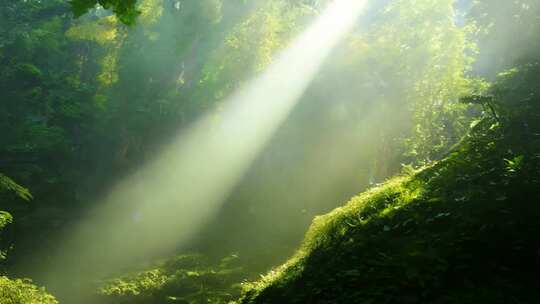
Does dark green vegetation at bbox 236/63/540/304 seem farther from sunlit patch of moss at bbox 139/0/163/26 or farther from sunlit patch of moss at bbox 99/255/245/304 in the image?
sunlit patch of moss at bbox 139/0/163/26

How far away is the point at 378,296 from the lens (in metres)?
3.79

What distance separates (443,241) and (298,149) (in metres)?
27.9

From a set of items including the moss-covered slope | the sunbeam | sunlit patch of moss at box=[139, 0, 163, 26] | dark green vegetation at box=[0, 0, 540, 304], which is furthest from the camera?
the sunbeam

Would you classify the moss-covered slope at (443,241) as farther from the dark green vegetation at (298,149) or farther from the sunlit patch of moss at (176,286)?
the sunlit patch of moss at (176,286)

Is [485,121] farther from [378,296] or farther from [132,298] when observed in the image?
[132,298]

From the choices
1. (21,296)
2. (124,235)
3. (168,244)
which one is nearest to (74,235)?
(124,235)

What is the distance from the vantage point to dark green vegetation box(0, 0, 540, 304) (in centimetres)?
436

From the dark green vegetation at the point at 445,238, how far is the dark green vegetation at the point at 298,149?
2cm

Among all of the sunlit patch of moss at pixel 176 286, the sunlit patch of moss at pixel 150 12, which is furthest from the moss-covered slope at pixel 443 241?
the sunlit patch of moss at pixel 150 12

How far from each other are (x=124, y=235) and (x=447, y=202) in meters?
23.7

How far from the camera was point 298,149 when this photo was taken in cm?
3209

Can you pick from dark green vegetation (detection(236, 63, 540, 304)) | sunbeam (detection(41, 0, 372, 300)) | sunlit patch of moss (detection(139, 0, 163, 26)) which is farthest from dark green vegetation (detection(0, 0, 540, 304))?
sunbeam (detection(41, 0, 372, 300))

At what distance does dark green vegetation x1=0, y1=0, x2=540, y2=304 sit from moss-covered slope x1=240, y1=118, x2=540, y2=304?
0.03 metres

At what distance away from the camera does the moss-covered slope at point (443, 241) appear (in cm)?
356
